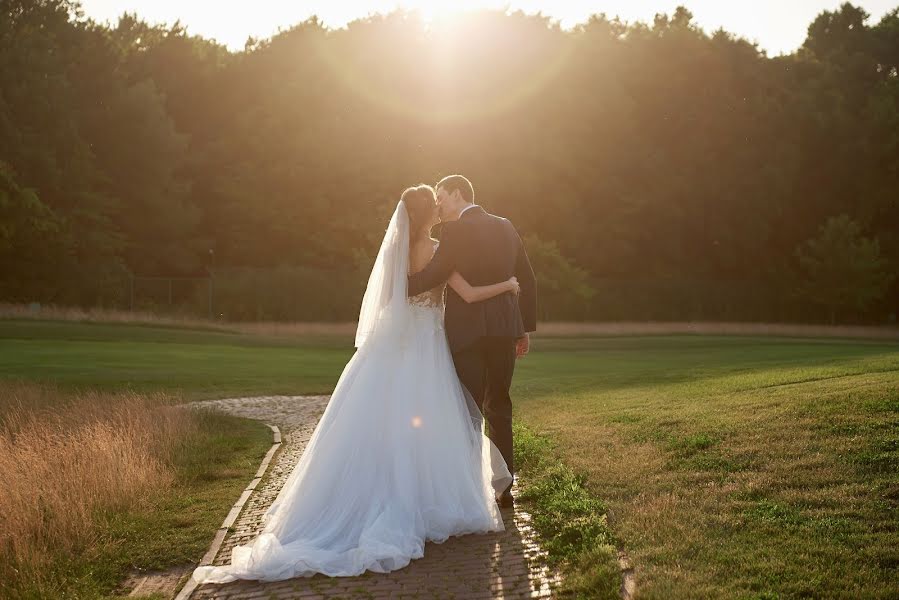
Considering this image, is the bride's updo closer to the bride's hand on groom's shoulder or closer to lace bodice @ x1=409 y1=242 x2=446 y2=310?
lace bodice @ x1=409 y1=242 x2=446 y2=310

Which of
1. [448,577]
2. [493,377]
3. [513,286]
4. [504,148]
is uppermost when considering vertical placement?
[504,148]

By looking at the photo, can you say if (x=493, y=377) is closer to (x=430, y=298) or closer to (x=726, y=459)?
(x=430, y=298)

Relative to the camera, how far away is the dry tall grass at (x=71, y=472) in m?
6.83

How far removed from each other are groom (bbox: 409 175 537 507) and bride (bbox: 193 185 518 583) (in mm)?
110

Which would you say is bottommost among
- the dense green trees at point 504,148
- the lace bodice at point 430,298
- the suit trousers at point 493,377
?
the suit trousers at point 493,377

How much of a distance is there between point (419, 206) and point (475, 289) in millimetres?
816

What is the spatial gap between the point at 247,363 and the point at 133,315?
52.2 ft

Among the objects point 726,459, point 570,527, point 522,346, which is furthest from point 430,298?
point 726,459

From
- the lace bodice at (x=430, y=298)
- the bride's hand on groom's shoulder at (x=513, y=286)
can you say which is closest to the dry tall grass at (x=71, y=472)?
the lace bodice at (x=430, y=298)

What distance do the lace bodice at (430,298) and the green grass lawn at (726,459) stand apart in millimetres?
2078

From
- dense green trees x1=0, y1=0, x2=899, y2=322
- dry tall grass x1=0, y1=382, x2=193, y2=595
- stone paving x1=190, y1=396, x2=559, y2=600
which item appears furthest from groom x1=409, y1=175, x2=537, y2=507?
dense green trees x1=0, y1=0, x2=899, y2=322

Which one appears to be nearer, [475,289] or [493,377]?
[475,289]

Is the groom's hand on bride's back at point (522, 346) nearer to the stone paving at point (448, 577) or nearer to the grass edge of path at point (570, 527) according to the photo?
the grass edge of path at point (570, 527)

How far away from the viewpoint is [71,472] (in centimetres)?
841
